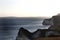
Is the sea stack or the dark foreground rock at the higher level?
the sea stack

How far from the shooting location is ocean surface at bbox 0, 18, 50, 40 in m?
0.94

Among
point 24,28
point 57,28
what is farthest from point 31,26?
point 57,28

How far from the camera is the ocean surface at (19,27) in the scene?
94 centimetres

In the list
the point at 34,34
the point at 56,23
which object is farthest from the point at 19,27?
the point at 56,23

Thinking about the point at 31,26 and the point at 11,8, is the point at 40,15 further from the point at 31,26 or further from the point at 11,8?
the point at 11,8

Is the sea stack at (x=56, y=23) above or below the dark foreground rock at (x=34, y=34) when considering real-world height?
above

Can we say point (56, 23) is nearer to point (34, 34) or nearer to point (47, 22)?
point (47, 22)

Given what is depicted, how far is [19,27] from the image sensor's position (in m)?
0.96

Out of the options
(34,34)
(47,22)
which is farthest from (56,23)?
(34,34)

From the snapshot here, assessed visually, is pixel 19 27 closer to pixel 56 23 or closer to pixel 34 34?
pixel 34 34

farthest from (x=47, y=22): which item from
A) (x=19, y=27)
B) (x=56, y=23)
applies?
(x=19, y=27)

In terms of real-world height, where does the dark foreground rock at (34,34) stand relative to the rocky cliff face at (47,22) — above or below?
below

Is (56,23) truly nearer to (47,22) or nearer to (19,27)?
(47,22)

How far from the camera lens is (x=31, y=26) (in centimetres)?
96
